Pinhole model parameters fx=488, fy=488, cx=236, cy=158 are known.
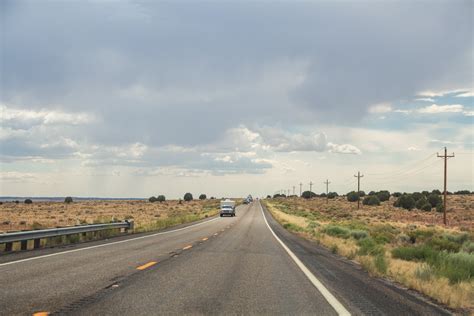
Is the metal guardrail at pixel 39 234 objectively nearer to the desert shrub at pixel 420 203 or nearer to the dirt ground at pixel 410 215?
the dirt ground at pixel 410 215

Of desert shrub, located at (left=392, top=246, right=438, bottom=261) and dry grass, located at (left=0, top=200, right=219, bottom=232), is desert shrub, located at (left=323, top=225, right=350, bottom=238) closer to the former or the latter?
desert shrub, located at (left=392, top=246, right=438, bottom=261)

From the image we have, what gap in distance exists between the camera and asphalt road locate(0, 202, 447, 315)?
6.88 m

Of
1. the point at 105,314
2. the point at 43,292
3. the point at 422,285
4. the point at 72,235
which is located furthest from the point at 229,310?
the point at 72,235

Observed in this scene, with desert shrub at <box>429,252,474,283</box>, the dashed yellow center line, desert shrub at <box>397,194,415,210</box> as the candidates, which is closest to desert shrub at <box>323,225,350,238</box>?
desert shrub at <box>429,252,474,283</box>

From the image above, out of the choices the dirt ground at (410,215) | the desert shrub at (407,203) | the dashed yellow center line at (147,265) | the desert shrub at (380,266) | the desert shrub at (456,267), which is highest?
the desert shrub at (407,203)

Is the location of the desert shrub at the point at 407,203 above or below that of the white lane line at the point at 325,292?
above

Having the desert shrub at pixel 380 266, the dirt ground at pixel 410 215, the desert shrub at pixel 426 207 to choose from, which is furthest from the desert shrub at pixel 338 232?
the desert shrub at pixel 426 207

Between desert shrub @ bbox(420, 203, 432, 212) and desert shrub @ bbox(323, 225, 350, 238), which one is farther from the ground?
desert shrub @ bbox(420, 203, 432, 212)

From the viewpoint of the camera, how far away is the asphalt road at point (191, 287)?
22.6 feet

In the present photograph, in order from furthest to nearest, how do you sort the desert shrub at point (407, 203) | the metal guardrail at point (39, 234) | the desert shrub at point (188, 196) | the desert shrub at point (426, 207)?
the desert shrub at point (188, 196) < the desert shrub at point (407, 203) < the desert shrub at point (426, 207) < the metal guardrail at point (39, 234)

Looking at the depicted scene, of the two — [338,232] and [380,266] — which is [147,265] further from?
[338,232]

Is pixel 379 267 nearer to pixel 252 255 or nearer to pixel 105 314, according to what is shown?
pixel 252 255

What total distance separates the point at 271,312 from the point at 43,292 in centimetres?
376

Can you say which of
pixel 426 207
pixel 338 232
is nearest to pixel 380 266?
pixel 338 232
